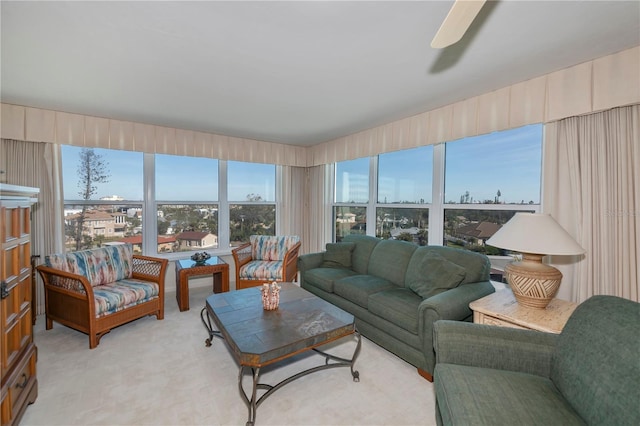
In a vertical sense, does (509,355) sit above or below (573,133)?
below

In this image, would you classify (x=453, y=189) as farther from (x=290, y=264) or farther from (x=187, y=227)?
(x=187, y=227)

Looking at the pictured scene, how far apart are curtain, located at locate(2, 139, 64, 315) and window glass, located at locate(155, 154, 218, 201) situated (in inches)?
44.1

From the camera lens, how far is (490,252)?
2.91 meters

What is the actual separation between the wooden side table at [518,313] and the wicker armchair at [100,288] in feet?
10.5

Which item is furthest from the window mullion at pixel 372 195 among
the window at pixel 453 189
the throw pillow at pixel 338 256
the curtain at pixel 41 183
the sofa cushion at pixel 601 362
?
the curtain at pixel 41 183

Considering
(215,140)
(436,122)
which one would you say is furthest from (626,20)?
(215,140)

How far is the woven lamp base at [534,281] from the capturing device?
188 centimetres

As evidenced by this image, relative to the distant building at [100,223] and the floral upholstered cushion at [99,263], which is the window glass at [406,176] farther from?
the distant building at [100,223]

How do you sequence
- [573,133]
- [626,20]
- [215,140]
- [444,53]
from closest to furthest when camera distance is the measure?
1. [626,20]
2. [444,53]
3. [573,133]
4. [215,140]

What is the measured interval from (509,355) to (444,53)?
197 centimetres

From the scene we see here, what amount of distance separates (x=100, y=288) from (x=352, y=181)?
144 inches

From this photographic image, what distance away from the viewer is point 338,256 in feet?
12.1

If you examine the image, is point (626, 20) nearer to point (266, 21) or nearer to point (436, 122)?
point (436, 122)

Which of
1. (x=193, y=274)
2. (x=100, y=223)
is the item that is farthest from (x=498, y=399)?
(x=100, y=223)
